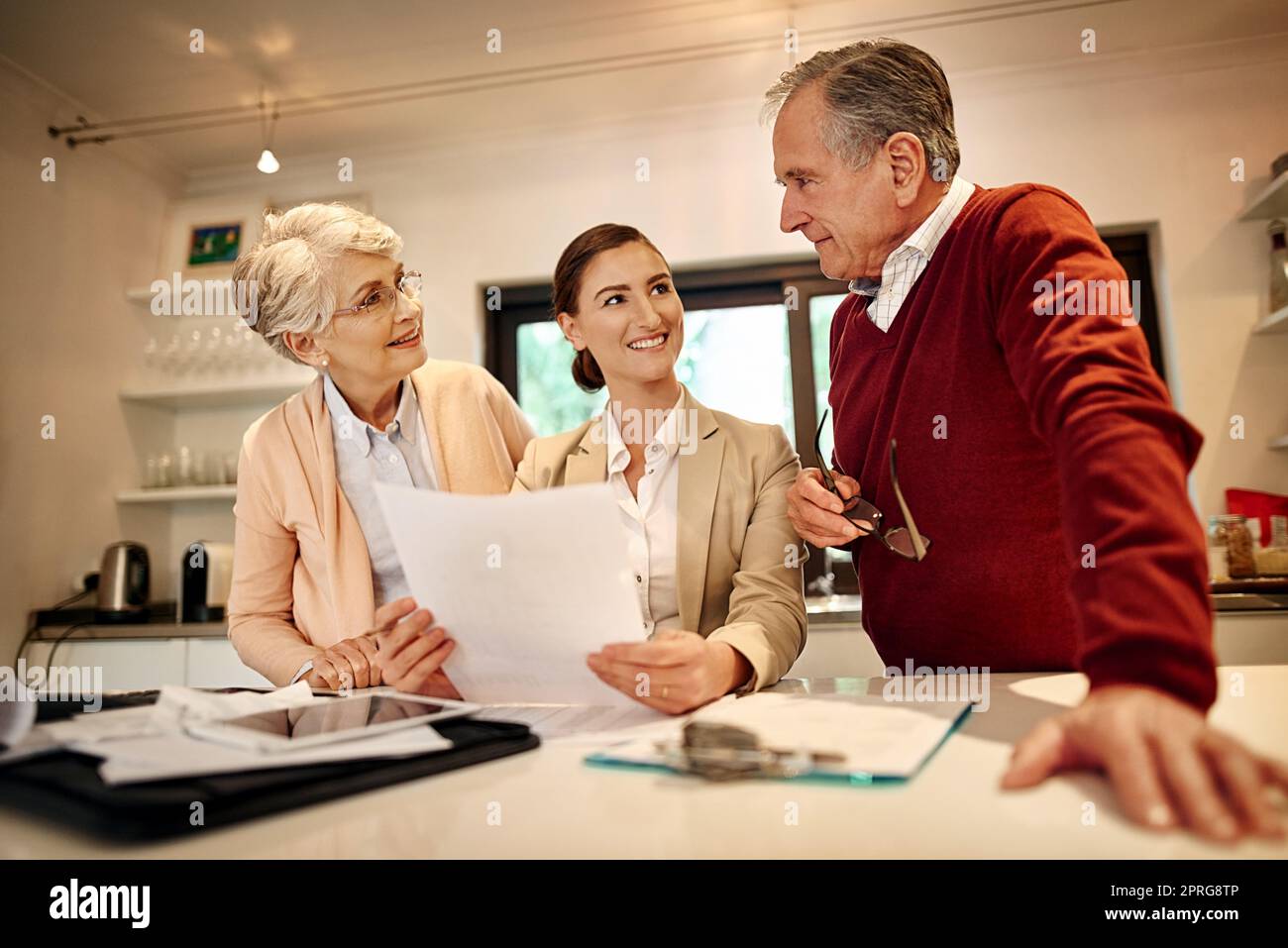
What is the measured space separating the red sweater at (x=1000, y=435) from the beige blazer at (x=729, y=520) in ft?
0.45

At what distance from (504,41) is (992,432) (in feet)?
8.00

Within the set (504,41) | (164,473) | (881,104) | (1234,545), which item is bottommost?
(1234,545)

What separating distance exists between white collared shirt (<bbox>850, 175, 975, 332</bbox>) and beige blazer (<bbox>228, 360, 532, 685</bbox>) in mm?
733

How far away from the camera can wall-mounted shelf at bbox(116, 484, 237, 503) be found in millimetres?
3410

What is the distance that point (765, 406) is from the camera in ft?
11.4

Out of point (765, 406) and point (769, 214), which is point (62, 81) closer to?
point (769, 214)

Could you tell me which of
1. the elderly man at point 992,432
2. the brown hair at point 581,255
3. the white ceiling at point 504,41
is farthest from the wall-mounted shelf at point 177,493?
the elderly man at point 992,432

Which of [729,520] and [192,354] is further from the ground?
[192,354]

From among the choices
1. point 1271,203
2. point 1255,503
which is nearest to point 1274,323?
point 1271,203

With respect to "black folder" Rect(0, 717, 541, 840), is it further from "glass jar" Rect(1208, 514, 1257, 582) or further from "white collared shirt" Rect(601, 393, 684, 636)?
"glass jar" Rect(1208, 514, 1257, 582)

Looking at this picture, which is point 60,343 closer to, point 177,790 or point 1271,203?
point 177,790

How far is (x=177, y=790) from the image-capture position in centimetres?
56
